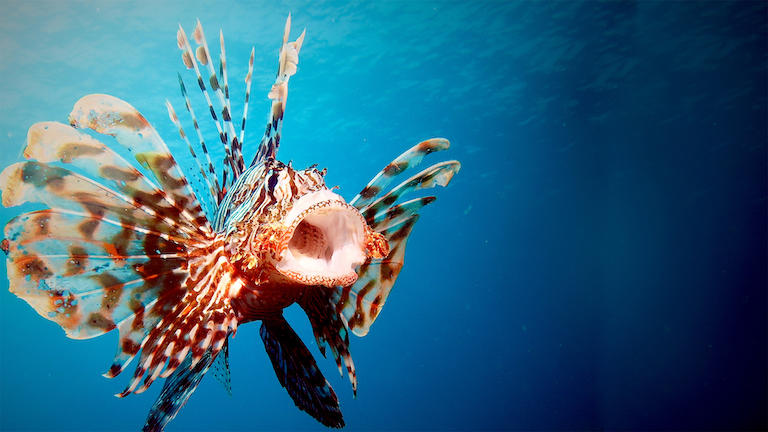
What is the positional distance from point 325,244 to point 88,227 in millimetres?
1122

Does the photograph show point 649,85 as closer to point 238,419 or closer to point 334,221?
point 334,221

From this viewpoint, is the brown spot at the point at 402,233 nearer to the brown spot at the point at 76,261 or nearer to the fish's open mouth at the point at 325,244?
the fish's open mouth at the point at 325,244

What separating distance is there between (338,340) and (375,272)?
58cm

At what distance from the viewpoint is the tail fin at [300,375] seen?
3059mm

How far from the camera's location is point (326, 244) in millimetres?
2053

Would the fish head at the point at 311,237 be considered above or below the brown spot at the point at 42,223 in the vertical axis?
below

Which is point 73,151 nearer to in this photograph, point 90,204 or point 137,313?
point 90,204

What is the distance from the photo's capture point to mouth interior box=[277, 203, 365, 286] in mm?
1868

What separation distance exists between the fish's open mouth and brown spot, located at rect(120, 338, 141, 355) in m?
0.88

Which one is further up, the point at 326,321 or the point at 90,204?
the point at 90,204

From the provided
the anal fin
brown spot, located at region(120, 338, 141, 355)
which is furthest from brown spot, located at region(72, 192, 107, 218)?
the anal fin

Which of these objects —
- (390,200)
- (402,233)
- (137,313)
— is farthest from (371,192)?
(137,313)

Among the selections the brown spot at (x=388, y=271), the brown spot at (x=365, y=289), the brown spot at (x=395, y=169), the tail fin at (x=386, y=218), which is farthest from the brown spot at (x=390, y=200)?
the brown spot at (x=365, y=289)

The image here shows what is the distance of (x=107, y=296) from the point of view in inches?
79.1
